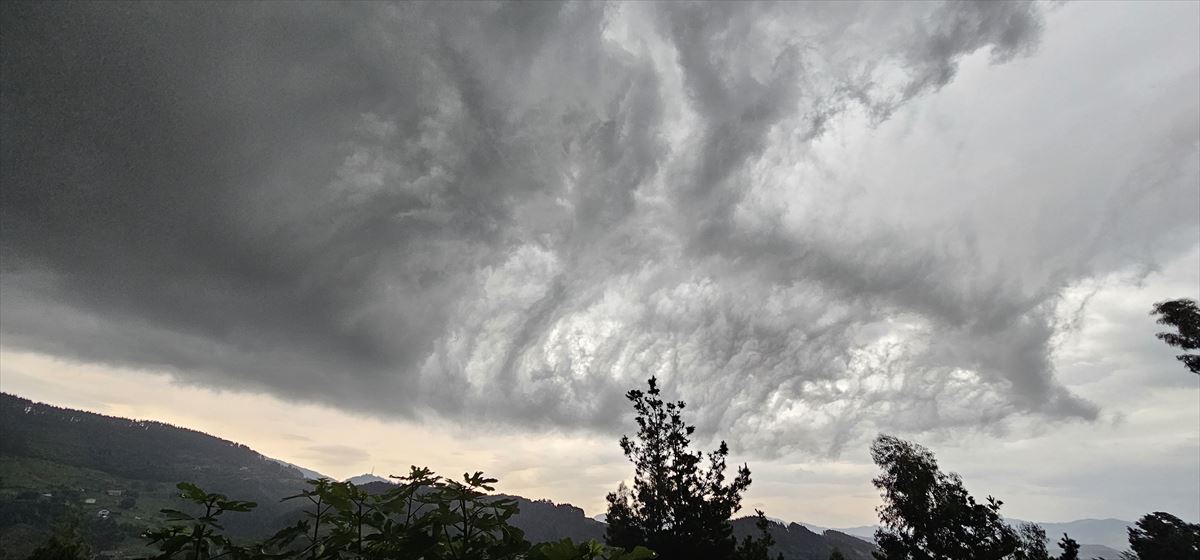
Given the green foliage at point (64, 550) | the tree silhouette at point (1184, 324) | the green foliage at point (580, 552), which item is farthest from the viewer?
the green foliage at point (64, 550)

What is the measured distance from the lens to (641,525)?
31.3m

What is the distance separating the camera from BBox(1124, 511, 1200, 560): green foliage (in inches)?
1988

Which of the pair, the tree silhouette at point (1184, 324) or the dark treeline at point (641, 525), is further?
the tree silhouette at point (1184, 324)

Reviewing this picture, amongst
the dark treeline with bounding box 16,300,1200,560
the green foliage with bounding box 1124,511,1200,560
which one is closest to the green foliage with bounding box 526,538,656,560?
the dark treeline with bounding box 16,300,1200,560

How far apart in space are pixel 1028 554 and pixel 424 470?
189ft

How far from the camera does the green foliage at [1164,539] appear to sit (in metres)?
50.5

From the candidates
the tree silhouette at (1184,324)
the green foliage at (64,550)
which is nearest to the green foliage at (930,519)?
the tree silhouette at (1184,324)

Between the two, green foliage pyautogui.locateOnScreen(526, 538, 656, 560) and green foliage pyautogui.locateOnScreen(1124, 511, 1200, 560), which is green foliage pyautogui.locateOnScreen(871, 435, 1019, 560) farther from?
green foliage pyautogui.locateOnScreen(526, 538, 656, 560)

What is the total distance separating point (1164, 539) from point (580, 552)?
8284cm

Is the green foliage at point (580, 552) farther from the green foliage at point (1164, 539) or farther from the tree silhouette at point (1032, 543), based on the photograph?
the green foliage at point (1164, 539)

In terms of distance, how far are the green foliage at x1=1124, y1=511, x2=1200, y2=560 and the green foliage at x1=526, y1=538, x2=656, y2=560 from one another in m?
75.1

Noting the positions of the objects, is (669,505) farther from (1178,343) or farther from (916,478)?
(1178,343)

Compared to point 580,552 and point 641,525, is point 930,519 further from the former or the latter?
point 580,552

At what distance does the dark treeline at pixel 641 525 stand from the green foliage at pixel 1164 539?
14 cm
